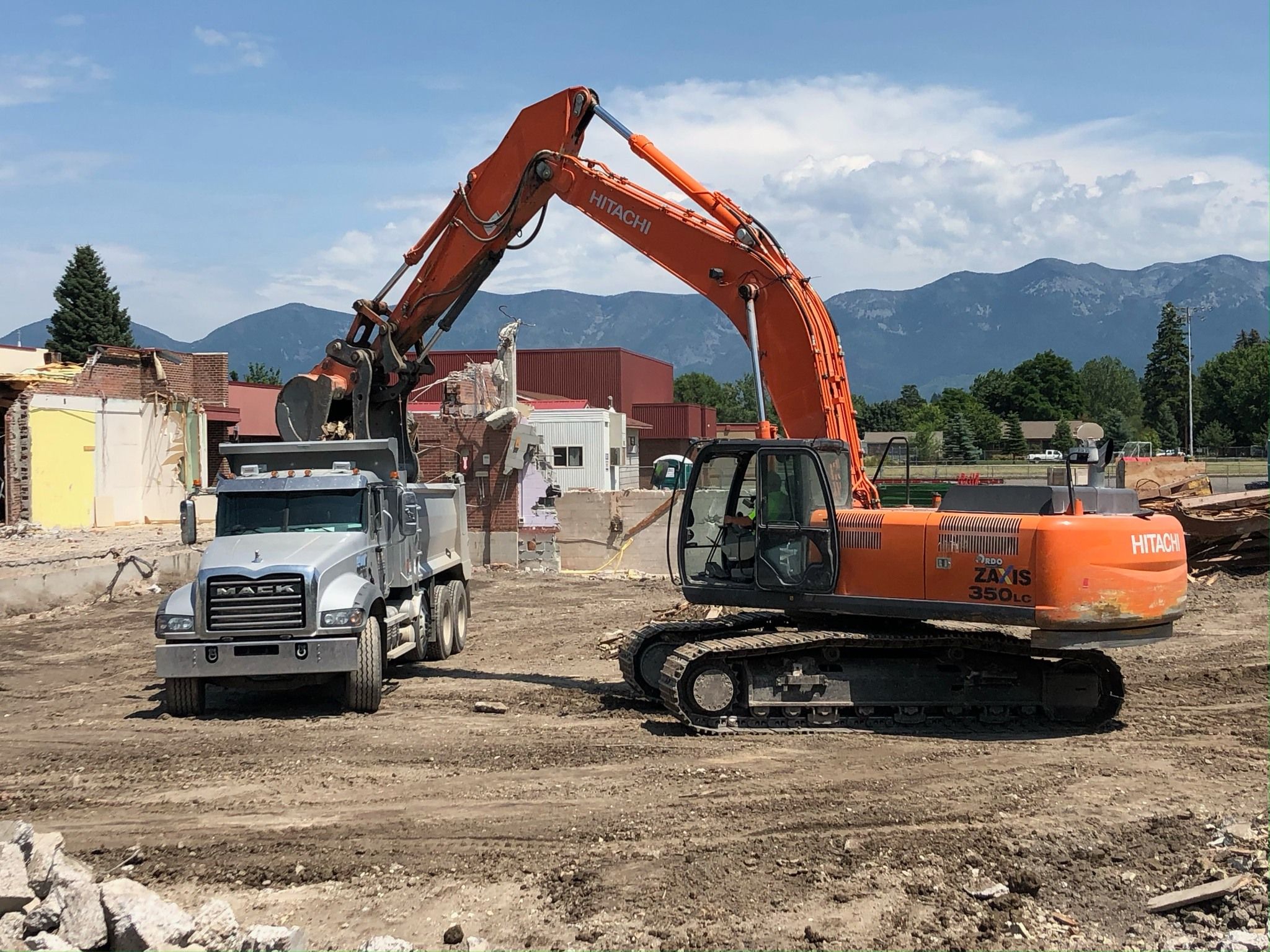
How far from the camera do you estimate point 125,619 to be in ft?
56.3

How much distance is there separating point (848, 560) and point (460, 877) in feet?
14.7

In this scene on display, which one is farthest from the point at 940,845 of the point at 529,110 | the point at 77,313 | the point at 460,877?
the point at 77,313

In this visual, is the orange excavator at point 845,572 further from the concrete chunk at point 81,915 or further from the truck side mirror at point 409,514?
the concrete chunk at point 81,915

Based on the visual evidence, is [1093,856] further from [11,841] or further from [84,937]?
[11,841]

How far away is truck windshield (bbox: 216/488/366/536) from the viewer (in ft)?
36.5

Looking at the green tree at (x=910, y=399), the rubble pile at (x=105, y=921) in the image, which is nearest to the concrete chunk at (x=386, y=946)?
the rubble pile at (x=105, y=921)

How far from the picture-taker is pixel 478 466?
75.8ft

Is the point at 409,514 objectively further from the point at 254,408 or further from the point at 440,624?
the point at 254,408

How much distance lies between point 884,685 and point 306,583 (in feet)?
17.6

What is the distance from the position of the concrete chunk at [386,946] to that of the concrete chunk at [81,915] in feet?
4.04

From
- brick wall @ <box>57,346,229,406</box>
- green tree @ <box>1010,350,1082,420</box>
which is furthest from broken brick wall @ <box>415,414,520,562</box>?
green tree @ <box>1010,350,1082,420</box>

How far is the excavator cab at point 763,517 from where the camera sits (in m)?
9.53

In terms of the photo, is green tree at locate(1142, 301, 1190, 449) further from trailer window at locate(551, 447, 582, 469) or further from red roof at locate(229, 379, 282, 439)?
red roof at locate(229, 379, 282, 439)

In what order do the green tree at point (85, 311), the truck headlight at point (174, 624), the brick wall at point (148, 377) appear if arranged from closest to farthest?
1. the truck headlight at point (174, 624)
2. the brick wall at point (148, 377)
3. the green tree at point (85, 311)
